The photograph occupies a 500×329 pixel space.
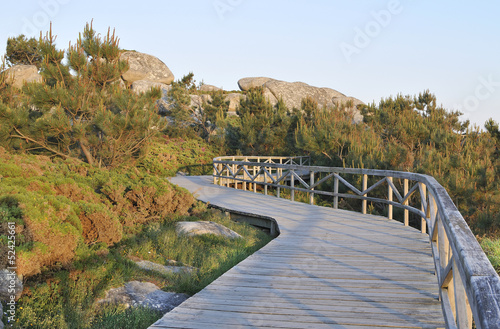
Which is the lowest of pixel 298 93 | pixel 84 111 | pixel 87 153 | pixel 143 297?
pixel 143 297

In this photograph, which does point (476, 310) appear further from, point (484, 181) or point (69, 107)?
point (484, 181)

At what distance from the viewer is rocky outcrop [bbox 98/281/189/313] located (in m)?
4.43

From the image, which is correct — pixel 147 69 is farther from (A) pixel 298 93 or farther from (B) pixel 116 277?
(B) pixel 116 277

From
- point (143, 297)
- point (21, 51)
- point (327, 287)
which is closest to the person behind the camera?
point (327, 287)

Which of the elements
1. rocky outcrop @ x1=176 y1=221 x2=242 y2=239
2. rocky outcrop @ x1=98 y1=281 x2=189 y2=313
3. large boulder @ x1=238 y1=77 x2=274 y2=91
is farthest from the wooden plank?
large boulder @ x1=238 y1=77 x2=274 y2=91

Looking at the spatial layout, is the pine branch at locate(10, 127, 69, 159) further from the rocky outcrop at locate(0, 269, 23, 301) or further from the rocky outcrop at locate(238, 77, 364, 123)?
the rocky outcrop at locate(238, 77, 364, 123)

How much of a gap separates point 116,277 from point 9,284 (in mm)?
1253

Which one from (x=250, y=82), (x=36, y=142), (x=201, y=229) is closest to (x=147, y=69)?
(x=250, y=82)

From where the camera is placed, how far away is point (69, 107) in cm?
1122

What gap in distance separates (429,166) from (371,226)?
6.83 meters

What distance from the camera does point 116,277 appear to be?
494 centimetres

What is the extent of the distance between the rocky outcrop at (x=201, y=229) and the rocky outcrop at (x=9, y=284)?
3574mm

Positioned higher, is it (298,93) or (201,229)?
(298,93)

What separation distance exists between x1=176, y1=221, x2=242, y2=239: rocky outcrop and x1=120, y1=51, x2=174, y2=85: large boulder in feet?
104
